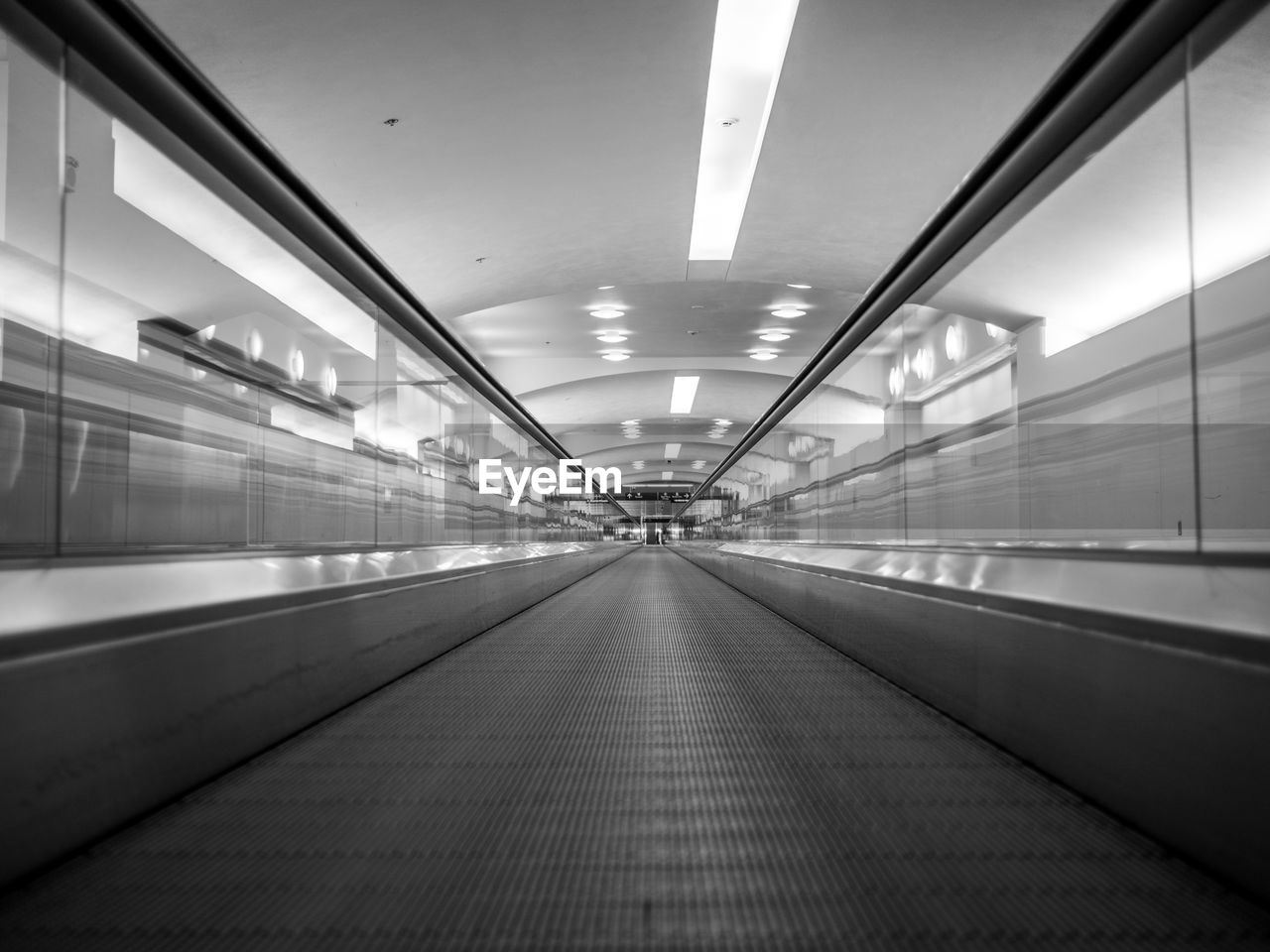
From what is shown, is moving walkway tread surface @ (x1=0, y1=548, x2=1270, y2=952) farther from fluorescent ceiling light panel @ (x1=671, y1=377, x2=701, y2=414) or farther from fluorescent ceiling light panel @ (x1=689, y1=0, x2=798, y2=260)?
fluorescent ceiling light panel @ (x1=671, y1=377, x2=701, y2=414)

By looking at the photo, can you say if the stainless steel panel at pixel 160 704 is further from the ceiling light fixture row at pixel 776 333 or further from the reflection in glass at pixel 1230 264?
the ceiling light fixture row at pixel 776 333

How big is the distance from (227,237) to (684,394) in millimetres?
28055

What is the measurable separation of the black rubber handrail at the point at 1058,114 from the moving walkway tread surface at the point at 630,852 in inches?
83.3

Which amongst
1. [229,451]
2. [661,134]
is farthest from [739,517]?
[229,451]

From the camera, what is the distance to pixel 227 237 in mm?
3727

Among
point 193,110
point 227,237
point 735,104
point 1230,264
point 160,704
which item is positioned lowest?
point 160,704

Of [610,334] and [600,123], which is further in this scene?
[610,334]

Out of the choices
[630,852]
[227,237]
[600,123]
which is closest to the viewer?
[630,852]

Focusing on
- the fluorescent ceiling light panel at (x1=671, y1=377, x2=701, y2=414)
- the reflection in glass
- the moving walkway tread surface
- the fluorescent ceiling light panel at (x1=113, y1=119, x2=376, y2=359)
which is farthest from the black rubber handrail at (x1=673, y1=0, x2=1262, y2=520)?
the fluorescent ceiling light panel at (x1=671, y1=377, x2=701, y2=414)

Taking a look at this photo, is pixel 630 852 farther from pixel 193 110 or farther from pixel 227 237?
pixel 227 237

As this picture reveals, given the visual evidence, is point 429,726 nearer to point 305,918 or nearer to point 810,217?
point 305,918

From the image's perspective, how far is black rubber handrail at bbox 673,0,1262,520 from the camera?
2451 millimetres

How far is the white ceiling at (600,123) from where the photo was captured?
916 centimetres

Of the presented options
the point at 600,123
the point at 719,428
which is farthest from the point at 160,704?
the point at 719,428
